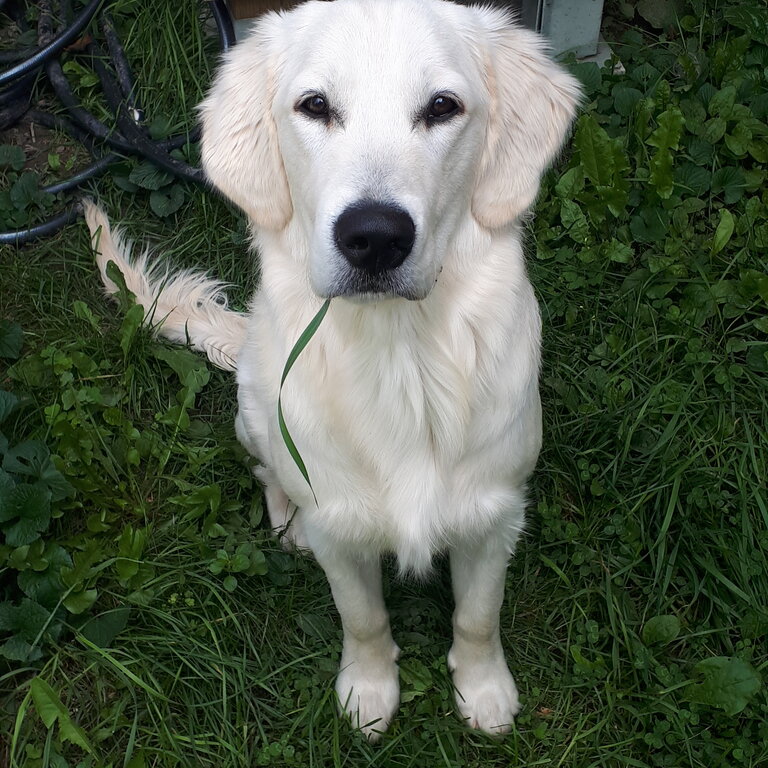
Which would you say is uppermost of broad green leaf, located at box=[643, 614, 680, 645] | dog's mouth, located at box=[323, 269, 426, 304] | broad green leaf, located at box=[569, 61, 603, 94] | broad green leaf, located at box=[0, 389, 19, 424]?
dog's mouth, located at box=[323, 269, 426, 304]

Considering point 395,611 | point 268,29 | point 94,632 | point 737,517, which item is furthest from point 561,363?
point 94,632

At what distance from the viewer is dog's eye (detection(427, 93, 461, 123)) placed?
1889 millimetres

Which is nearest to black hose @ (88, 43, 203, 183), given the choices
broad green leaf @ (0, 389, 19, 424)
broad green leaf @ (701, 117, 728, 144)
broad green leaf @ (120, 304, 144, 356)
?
broad green leaf @ (120, 304, 144, 356)

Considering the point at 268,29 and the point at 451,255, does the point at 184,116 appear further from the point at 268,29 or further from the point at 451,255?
the point at 451,255

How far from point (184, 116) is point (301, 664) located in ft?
7.28

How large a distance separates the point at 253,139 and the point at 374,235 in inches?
22.6

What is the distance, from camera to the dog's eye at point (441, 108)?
1.89 m

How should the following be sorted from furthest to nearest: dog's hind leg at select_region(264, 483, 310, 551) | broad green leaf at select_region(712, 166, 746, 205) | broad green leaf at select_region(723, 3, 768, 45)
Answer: broad green leaf at select_region(723, 3, 768, 45) → broad green leaf at select_region(712, 166, 746, 205) → dog's hind leg at select_region(264, 483, 310, 551)

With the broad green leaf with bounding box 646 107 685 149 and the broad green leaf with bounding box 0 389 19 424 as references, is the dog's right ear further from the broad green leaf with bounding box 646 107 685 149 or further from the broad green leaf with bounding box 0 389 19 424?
the broad green leaf with bounding box 646 107 685 149

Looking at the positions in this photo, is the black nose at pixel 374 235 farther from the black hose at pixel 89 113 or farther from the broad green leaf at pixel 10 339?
the black hose at pixel 89 113

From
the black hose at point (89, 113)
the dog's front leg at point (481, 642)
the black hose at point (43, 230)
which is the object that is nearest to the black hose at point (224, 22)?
the black hose at point (89, 113)

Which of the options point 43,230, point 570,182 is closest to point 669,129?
point 570,182

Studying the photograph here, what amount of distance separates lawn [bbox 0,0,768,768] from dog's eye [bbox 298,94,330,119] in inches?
53.6

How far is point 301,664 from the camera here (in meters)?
2.73
